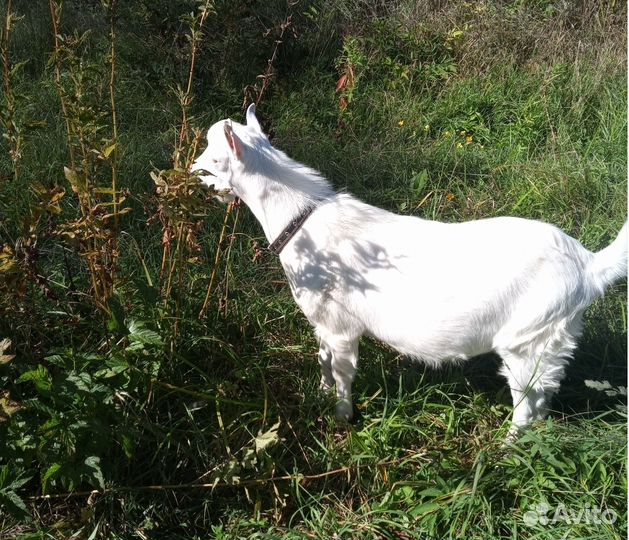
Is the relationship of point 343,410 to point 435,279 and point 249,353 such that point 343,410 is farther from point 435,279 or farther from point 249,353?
point 435,279

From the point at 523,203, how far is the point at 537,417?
187 cm

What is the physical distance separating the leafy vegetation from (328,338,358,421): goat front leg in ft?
0.29

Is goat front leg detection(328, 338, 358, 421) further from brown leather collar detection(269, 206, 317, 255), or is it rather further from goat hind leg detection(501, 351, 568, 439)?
goat hind leg detection(501, 351, 568, 439)

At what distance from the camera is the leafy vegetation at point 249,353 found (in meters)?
2.61

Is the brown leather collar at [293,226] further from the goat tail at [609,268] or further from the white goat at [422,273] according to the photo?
the goat tail at [609,268]

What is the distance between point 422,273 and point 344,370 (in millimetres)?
647

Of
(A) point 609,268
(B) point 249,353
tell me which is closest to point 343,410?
(B) point 249,353

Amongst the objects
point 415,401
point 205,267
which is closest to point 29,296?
point 205,267

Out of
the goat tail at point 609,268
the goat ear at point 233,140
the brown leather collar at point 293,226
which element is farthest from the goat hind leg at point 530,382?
the goat ear at point 233,140

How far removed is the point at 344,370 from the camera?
3.21 meters

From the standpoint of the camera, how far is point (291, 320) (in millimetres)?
3723

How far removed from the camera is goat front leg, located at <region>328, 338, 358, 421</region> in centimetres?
314

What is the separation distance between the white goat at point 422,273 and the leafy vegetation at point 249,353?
0.24 metres

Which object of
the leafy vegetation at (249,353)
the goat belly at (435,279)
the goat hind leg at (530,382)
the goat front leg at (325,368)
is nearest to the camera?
the leafy vegetation at (249,353)
